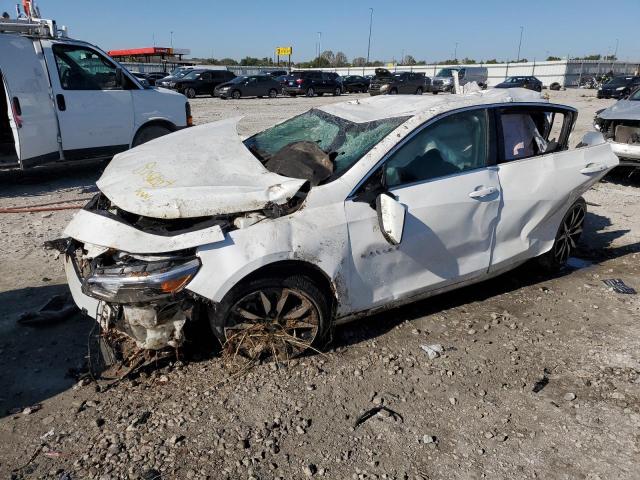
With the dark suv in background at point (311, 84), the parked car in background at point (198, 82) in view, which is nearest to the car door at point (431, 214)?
the parked car in background at point (198, 82)

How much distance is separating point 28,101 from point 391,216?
5.97m

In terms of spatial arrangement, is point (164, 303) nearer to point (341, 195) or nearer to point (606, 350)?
point (341, 195)

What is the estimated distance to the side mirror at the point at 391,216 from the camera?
321 cm

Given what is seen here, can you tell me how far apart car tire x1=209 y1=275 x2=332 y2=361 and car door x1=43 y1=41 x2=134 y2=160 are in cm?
568

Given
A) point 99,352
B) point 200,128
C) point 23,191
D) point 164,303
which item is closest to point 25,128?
point 23,191

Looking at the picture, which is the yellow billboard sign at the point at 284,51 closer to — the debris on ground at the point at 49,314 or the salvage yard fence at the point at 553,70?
the salvage yard fence at the point at 553,70

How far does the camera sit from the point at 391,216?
322 centimetres

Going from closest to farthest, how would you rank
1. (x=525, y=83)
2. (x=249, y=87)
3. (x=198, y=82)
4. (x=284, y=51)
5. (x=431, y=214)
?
(x=431, y=214) < (x=198, y=82) < (x=249, y=87) < (x=525, y=83) < (x=284, y=51)

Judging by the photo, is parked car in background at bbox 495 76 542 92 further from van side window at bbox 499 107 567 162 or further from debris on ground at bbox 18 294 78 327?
debris on ground at bbox 18 294 78 327

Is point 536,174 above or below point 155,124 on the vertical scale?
above

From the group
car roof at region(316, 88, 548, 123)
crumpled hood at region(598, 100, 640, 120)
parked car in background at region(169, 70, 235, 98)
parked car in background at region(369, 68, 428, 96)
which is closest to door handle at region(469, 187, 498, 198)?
car roof at region(316, 88, 548, 123)

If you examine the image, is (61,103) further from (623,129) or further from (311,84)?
(311,84)

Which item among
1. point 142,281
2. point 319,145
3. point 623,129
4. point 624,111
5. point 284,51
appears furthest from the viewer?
point 284,51

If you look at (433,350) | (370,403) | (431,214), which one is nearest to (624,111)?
(431,214)
